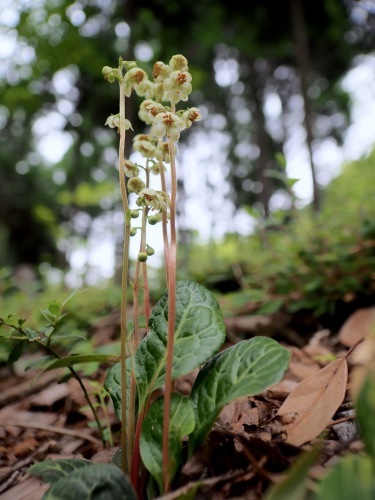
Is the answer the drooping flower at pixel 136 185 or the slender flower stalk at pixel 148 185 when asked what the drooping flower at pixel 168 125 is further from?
the drooping flower at pixel 136 185

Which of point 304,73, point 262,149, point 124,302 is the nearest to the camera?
point 124,302

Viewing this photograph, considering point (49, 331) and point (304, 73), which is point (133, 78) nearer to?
point (49, 331)

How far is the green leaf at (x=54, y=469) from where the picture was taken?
0.73 m

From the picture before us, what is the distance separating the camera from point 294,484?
1.68 feet

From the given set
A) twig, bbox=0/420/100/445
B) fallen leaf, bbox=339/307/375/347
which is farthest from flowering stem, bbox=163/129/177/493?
fallen leaf, bbox=339/307/375/347

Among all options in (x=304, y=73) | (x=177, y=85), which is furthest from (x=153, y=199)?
(x=304, y=73)

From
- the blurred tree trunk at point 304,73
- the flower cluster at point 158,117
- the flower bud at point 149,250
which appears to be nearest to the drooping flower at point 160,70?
the flower cluster at point 158,117

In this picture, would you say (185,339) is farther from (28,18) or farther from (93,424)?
(28,18)

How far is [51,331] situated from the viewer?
0.92 meters

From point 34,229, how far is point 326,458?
14432 mm

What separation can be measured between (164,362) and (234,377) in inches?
6.4

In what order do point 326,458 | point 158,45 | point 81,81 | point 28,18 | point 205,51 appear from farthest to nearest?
point 205,51 < point 81,81 < point 158,45 < point 28,18 < point 326,458

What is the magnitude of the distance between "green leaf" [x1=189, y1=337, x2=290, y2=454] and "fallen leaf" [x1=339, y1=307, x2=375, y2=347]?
89 centimetres

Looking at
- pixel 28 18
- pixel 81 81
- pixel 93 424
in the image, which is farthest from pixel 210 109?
pixel 93 424
